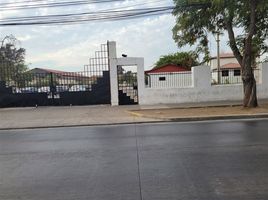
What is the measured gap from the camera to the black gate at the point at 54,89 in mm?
22812

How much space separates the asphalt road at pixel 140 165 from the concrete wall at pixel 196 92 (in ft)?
Result: 31.3

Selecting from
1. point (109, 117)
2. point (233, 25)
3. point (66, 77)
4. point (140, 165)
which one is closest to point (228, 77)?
point (233, 25)

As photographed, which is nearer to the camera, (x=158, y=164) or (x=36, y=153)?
(x=158, y=164)

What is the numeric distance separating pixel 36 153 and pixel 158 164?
3.39m

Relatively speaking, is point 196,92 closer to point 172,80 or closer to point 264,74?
point 172,80

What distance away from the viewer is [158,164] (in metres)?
7.64

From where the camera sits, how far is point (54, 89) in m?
23.1

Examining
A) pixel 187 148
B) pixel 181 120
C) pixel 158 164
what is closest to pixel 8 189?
pixel 158 164

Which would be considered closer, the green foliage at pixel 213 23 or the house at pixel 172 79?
the green foliage at pixel 213 23

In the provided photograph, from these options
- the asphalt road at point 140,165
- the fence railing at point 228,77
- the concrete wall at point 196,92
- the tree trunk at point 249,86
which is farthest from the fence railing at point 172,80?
the asphalt road at point 140,165

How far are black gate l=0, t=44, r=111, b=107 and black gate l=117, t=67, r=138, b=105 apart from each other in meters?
0.74

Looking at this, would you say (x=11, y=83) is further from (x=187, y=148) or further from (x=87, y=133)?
(x=187, y=148)

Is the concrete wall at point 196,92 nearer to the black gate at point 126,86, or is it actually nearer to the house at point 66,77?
the black gate at point 126,86

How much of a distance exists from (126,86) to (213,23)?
6.25 metres
